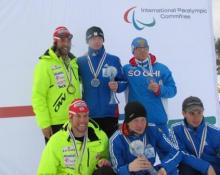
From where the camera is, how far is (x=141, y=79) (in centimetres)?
471

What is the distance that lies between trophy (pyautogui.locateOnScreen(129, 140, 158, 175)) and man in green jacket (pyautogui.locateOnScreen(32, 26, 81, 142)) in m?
0.96

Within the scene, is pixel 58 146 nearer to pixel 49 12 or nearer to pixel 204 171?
pixel 204 171

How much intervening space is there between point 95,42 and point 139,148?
130 cm

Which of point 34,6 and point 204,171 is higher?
point 34,6

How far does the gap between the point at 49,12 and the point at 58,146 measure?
97.9 inches

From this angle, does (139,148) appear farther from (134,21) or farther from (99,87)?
(134,21)

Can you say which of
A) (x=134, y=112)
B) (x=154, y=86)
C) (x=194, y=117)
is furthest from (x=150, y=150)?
(x=154, y=86)

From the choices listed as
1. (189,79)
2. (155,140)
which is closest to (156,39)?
(189,79)

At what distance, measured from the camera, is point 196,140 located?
4145 millimetres

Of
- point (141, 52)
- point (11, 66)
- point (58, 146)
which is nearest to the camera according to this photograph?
point (58, 146)

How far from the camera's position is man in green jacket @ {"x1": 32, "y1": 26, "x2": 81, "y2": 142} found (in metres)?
4.44

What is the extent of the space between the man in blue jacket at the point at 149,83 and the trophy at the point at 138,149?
2.69 feet

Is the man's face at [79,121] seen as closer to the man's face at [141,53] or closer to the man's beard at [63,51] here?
the man's beard at [63,51]

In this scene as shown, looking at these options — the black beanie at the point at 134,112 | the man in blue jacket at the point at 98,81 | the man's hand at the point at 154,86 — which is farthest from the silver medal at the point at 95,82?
the black beanie at the point at 134,112
